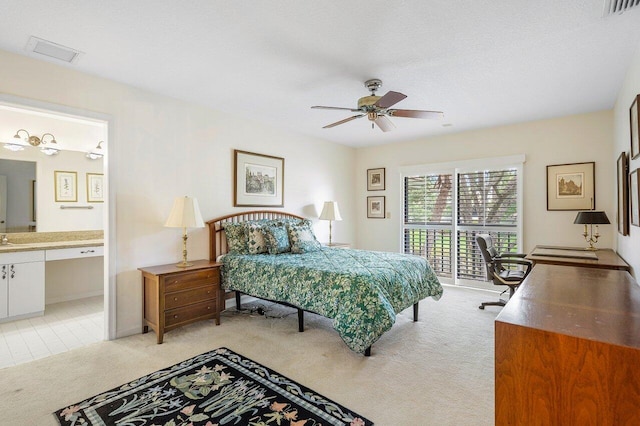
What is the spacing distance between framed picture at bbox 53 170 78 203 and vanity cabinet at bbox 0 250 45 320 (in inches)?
39.2

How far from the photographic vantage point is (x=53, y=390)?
2.25 m

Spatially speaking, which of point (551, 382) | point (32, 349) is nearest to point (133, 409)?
point (32, 349)

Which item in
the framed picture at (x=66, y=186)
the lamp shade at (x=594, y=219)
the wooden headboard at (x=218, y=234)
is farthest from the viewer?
the framed picture at (x=66, y=186)

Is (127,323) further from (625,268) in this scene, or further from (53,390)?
(625,268)

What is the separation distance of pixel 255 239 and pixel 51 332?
2.36 m

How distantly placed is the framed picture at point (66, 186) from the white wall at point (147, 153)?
2.08 metres

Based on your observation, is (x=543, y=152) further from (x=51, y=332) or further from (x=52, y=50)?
(x=51, y=332)

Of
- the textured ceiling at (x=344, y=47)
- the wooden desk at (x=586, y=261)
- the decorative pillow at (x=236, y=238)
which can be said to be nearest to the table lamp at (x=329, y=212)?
the decorative pillow at (x=236, y=238)

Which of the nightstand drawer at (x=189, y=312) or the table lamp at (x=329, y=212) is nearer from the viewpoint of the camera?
the nightstand drawer at (x=189, y=312)

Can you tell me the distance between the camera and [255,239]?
3.95 m

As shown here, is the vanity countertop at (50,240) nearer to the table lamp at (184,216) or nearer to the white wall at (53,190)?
the white wall at (53,190)

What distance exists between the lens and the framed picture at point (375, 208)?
6.20 m

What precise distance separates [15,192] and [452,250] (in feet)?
21.5

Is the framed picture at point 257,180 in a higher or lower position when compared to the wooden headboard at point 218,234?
higher
